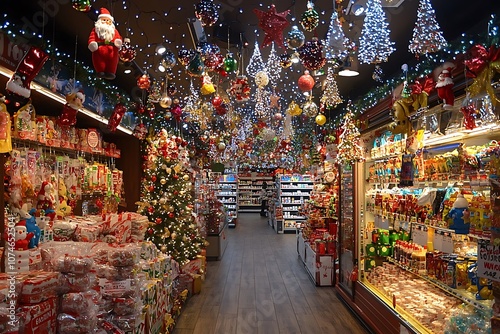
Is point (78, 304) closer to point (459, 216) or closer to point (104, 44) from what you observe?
point (104, 44)

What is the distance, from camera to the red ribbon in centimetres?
244

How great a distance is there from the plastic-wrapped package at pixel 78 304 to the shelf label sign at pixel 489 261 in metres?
2.15

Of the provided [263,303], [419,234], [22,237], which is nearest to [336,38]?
[419,234]

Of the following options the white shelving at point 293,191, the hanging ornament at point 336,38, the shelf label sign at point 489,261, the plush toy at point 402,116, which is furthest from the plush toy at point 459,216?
the white shelving at point 293,191

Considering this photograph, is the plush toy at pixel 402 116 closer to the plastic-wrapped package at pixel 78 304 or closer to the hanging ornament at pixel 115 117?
the plastic-wrapped package at pixel 78 304

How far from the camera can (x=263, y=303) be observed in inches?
233

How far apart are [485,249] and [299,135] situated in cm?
922

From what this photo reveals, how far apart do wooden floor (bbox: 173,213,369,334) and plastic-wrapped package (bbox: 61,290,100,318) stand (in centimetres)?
299

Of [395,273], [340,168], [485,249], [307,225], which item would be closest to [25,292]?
[485,249]

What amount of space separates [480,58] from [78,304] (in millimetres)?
2663

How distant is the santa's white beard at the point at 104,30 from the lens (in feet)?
9.28

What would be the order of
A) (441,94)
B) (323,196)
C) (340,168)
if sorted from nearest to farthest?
(441,94), (340,168), (323,196)

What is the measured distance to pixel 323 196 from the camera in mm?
8570

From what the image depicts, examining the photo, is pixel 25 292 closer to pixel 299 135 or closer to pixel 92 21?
pixel 92 21
